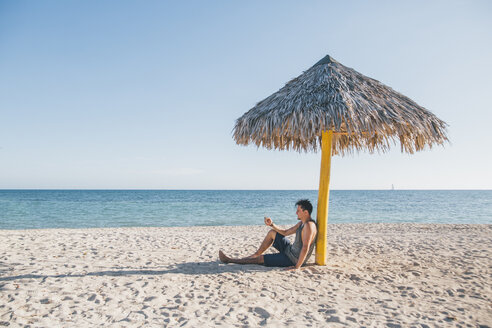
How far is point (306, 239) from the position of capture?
4227 mm

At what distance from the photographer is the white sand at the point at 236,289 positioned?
289 centimetres

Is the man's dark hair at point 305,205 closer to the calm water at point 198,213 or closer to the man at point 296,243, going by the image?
the man at point 296,243

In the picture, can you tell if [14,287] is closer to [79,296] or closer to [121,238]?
[79,296]

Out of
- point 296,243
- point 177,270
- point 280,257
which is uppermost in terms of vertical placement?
point 296,243

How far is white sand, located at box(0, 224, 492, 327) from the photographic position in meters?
2.89

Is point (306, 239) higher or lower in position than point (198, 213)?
higher

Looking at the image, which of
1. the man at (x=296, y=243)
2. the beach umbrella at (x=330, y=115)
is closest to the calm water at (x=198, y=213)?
the man at (x=296, y=243)

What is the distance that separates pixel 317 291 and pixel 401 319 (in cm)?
97

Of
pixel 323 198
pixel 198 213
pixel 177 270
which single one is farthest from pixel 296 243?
pixel 198 213

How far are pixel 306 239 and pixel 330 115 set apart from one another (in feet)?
5.59

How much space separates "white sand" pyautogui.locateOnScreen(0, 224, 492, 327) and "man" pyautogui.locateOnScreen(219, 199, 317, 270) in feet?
0.54

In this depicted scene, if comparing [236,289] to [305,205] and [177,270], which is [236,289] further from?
[305,205]

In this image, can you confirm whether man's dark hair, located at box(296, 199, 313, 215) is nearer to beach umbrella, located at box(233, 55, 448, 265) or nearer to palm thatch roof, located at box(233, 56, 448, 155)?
beach umbrella, located at box(233, 55, 448, 265)

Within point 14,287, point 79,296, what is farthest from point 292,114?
point 14,287
